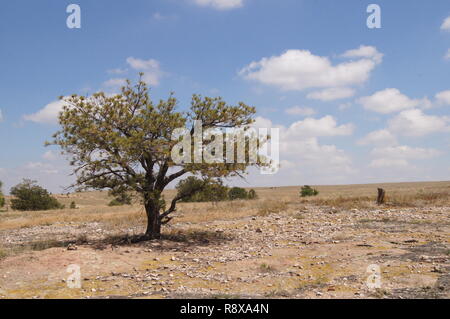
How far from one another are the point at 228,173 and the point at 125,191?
15.6 feet

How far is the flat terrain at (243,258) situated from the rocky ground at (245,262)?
0.03m

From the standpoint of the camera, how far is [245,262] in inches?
516

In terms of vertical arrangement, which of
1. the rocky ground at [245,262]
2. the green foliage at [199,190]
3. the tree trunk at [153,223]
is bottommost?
the rocky ground at [245,262]

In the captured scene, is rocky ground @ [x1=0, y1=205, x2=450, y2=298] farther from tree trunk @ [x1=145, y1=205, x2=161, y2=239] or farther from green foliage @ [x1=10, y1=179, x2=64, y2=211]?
green foliage @ [x1=10, y1=179, x2=64, y2=211]

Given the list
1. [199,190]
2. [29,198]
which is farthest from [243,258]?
[29,198]

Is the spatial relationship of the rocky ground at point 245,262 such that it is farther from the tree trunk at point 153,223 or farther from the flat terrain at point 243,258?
the tree trunk at point 153,223

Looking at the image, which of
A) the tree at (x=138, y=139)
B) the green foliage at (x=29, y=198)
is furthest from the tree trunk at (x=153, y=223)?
the green foliage at (x=29, y=198)

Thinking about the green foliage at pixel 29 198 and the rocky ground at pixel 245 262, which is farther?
the green foliage at pixel 29 198

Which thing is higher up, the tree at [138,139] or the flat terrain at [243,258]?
the tree at [138,139]

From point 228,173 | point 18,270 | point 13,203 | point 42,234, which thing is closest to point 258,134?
point 228,173

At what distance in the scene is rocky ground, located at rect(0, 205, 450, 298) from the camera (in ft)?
32.4

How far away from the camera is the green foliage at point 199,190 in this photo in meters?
16.8

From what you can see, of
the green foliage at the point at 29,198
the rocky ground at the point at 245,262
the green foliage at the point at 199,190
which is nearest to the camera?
the rocky ground at the point at 245,262

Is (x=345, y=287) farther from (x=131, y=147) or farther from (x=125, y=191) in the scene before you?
(x=125, y=191)
